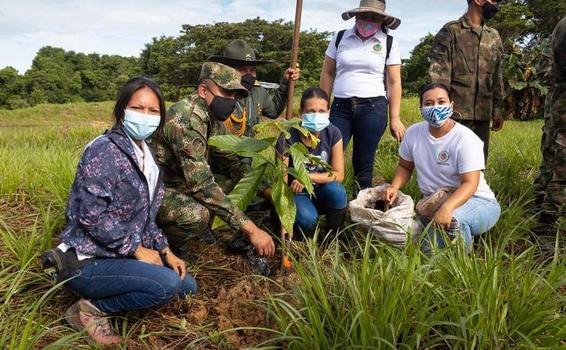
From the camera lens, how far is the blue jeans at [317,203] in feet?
9.69

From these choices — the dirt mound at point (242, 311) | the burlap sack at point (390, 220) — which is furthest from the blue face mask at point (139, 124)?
the burlap sack at point (390, 220)

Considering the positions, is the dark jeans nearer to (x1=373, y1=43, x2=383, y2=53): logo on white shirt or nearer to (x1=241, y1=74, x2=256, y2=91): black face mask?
(x1=373, y1=43, x2=383, y2=53): logo on white shirt

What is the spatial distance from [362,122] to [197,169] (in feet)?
4.43

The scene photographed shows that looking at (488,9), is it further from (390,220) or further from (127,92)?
(127,92)

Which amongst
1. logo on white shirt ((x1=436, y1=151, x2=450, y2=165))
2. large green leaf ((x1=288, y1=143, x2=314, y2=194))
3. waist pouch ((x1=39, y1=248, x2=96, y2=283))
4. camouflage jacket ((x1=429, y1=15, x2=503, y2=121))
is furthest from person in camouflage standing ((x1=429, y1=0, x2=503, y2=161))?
waist pouch ((x1=39, y1=248, x2=96, y2=283))

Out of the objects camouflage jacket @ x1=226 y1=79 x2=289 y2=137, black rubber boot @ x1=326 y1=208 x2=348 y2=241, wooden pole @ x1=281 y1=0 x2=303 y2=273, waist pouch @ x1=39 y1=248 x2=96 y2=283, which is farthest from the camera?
camouflage jacket @ x1=226 y1=79 x2=289 y2=137

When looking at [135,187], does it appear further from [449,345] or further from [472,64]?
[472,64]

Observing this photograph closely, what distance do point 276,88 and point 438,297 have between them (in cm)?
272

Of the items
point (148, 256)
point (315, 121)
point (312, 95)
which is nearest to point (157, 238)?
point (148, 256)

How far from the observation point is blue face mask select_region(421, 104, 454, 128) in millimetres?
2877

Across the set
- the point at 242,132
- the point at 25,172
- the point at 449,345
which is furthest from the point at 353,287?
the point at 25,172

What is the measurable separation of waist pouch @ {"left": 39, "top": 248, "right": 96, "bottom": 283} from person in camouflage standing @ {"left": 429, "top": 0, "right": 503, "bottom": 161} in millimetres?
2748

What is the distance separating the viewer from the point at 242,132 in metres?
3.41

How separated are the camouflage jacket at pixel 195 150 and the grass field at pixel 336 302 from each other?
17.2 inches
